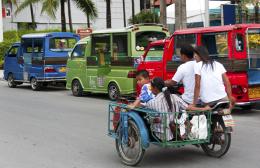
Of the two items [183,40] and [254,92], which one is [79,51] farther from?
[254,92]

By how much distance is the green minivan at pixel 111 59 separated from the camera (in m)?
14.5

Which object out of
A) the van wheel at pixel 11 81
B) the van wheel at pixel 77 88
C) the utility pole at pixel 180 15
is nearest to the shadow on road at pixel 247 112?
the van wheel at pixel 77 88

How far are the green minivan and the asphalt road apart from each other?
1053 millimetres

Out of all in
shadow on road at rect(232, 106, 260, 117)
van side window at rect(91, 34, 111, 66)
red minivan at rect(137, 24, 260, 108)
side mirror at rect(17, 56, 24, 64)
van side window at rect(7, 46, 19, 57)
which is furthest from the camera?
van side window at rect(7, 46, 19, 57)

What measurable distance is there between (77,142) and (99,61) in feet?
22.3

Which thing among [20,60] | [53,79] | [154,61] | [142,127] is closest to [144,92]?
[142,127]

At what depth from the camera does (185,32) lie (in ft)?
40.1

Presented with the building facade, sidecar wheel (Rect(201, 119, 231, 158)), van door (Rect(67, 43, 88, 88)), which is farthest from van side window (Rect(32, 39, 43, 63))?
the building facade

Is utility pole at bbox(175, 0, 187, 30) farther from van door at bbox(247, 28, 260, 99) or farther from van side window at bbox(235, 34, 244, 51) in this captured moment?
van side window at bbox(235, 34, 244, 51)

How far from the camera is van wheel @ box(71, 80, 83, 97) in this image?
16516 mm

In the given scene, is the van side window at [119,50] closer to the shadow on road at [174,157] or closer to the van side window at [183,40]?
the van side window at [183,40]

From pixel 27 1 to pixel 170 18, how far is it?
8.91 m

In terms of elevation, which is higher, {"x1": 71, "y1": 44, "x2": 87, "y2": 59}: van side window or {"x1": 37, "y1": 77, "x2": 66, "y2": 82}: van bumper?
{"x1": 71, "y1": 44, "x2": 87, "y2": 59}: van side window

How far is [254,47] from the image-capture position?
11.6 m
